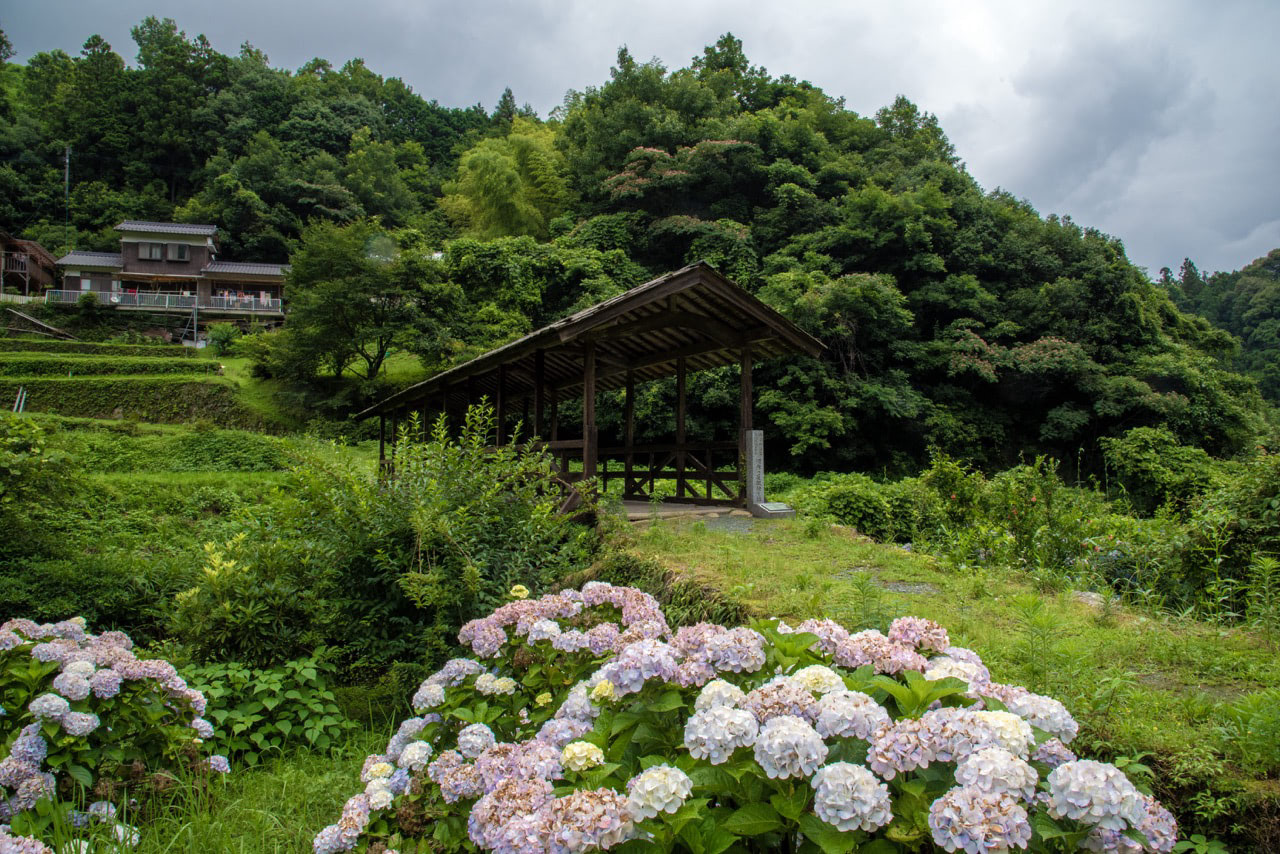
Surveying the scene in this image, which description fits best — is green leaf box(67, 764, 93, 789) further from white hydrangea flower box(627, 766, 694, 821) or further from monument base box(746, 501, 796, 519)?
monument base box(746, 501, 796, 519)

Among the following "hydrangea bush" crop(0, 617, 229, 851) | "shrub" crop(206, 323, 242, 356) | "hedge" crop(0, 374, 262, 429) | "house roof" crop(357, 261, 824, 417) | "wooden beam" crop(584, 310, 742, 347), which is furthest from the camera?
"shrub" crop(206, 323, 242, 356)

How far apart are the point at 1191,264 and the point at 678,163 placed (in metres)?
44.6

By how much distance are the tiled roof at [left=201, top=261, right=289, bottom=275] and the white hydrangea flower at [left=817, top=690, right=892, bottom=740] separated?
45019mm

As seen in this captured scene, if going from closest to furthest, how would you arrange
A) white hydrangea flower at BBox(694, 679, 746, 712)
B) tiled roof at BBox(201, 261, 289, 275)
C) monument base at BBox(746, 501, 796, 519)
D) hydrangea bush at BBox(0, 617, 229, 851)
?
white hydrangea flower at BBox(694, 679, 746, 712)
hydrangea bush at BBox(0, 617, 229, 851)
monument base at BBox(746, 501, 796, 519)
tiled roof at BBox(201, 261, 289, 275)

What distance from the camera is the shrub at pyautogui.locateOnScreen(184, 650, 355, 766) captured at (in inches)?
156

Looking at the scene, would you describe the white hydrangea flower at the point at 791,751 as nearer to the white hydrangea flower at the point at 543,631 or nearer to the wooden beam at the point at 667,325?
the white hydrangea flower at the point at 543,631

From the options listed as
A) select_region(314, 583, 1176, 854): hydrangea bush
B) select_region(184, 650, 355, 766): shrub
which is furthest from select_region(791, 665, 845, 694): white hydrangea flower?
select_region(184, 650, 355, 766): shrub

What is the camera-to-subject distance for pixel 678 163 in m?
29.1

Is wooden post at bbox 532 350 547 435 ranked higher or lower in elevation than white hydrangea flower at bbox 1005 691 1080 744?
higher

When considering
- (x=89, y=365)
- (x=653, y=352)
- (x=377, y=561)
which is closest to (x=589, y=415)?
(x=653, y=352)

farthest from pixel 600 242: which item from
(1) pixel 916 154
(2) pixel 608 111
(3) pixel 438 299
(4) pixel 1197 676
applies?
(4) pixel 1197 676

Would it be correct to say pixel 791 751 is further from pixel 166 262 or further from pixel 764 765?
pixel 166 262

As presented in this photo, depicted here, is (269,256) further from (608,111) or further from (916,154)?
(916,154)

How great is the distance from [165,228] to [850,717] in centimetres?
4862
